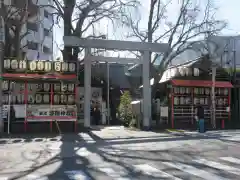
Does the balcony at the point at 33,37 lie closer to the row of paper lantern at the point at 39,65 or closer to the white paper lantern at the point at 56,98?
the row of paper lantern at the point at 39,65

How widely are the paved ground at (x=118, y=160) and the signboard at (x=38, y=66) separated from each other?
551 cm

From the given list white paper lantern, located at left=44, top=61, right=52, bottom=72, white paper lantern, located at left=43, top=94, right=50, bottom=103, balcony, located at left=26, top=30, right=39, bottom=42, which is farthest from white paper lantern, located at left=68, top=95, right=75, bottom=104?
balcony, located at left=26, top=30, right=39, bottom=42

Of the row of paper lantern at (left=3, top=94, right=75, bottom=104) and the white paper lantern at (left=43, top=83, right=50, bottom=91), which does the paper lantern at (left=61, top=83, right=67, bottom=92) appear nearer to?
the row of paper lantern at (left=3, top=94, right=75, bottom=104)

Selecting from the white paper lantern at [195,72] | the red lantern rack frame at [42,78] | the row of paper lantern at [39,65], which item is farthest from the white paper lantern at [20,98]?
the white paper lantern at [195,72]

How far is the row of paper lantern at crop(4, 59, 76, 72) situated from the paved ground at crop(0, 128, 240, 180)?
558 centimetres

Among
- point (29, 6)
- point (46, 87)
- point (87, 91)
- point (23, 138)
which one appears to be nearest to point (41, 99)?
point (46, 87)

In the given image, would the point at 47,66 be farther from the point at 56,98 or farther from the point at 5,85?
the point at 5,85

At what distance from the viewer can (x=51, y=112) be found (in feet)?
68.4

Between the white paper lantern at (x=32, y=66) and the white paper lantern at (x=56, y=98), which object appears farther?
the white paper lantern at (x=56, y=98)

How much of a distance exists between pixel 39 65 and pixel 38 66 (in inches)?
3.2

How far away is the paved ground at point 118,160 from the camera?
9.02 m

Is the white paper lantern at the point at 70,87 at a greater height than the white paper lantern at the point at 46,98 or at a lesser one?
greater

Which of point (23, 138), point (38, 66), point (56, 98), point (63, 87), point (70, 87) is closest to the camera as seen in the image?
point (23, 138)

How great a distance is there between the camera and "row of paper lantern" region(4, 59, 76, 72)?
21016 mm
